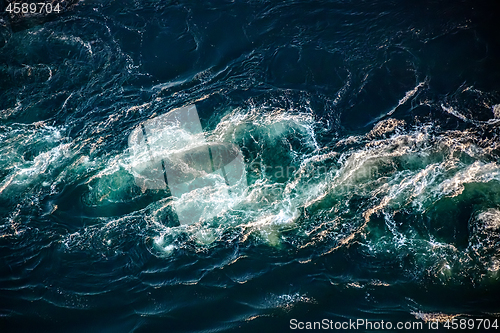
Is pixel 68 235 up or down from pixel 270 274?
up

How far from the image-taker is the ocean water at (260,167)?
28.2 feet

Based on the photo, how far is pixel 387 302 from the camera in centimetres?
833

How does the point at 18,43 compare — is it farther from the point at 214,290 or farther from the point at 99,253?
the point at 214,290

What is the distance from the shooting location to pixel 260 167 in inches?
390

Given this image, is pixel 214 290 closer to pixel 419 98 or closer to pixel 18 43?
pixel 419 98

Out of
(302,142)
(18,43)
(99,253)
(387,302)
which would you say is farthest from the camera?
(18,43)

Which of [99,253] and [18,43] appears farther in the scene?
[18,43]

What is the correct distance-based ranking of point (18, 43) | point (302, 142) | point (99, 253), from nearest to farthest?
point (99, 253)
point (302, 142)
point (18, 43)

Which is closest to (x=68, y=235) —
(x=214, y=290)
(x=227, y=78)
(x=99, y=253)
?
(x=99, y=253)

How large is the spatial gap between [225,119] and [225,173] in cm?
161

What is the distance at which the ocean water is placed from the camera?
8609mm

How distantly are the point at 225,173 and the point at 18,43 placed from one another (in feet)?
26.2

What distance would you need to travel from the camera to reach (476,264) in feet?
27.7

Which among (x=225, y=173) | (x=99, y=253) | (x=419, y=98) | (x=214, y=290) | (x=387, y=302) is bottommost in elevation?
(x=387, y=302)
